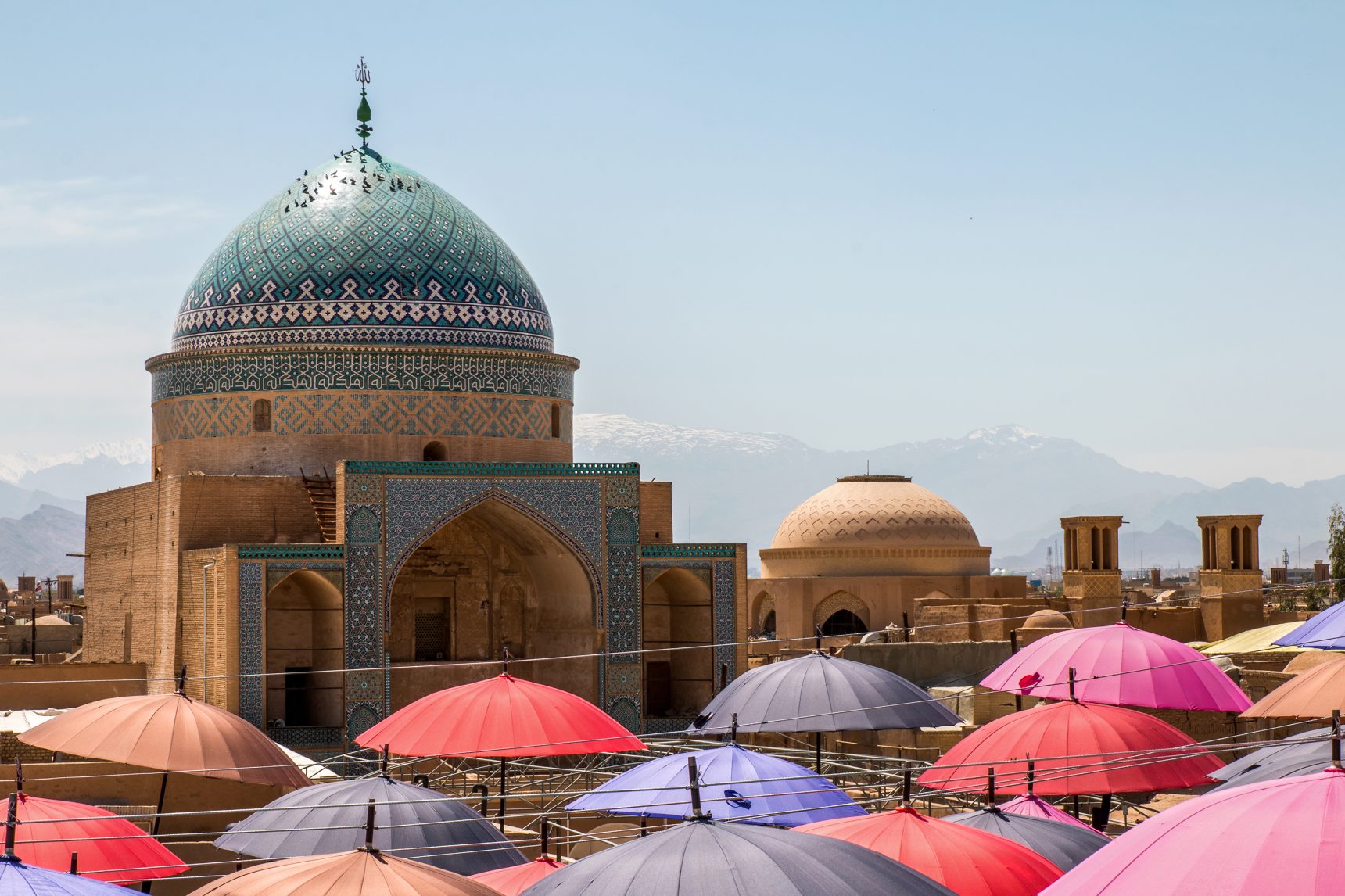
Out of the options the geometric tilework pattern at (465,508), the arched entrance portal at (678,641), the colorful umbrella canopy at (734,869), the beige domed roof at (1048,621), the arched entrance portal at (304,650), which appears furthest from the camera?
the beige domed roof at (1048,621)

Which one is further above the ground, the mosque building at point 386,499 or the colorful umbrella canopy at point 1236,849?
the mosque building at point 386,499

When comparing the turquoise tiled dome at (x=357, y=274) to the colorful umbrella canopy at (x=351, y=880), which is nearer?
the colorful umbrella canopy at (x=351, y=880)

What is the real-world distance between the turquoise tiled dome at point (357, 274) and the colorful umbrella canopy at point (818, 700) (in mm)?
11463

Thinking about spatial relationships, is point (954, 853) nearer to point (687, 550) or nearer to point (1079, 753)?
point (1079, 753)

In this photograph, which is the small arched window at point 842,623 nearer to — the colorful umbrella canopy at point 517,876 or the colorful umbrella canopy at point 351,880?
the colorful umbrella canopy at point 517,876

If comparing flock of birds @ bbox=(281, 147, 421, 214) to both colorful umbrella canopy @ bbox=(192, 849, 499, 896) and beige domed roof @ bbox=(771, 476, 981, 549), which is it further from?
colorful umbrella canopy @ bbox=(192, 849, 499, 896)

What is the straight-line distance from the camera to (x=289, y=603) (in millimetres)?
22812

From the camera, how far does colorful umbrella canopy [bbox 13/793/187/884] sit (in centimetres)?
942

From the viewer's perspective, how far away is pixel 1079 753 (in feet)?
37.5

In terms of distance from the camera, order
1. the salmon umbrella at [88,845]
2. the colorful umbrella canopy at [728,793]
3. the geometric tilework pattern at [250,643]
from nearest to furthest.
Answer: the salmon umbrella at [88,845] < the colorful umbrella canopy at [728,793] < the geometric tilework pattern at [250,643]

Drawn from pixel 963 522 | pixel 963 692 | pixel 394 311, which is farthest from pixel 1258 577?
pixel 394 311

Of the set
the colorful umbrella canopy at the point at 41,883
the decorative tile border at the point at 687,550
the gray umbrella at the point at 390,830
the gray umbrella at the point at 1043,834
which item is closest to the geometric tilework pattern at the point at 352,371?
the decorative tile border at the point at 687,550

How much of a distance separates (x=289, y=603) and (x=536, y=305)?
18.1 feet

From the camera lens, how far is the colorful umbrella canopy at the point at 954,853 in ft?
26.6
